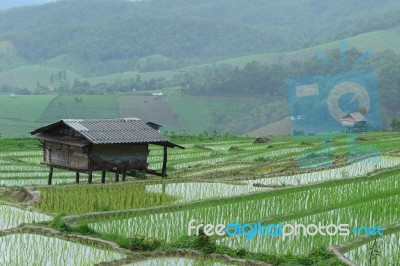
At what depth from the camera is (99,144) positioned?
14.4 metres

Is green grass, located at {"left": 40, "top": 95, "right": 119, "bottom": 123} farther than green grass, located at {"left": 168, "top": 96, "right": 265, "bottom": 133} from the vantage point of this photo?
No

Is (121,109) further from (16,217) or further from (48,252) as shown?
(48,252)

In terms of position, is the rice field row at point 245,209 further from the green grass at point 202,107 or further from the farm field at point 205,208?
the green grass at point 202,107

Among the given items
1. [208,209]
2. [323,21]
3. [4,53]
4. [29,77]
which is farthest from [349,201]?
[323,21]

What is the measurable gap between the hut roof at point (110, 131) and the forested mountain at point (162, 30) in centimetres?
7412

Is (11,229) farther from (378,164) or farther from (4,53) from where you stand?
(4,53)

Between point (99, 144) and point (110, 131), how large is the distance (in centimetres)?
51

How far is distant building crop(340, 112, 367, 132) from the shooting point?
3488 cm

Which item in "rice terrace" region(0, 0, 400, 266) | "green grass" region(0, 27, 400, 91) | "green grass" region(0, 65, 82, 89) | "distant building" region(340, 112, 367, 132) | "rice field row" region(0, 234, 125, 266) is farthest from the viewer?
"green grass" region(0, 65, 82, 89)

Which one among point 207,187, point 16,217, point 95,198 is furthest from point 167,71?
point 16,217

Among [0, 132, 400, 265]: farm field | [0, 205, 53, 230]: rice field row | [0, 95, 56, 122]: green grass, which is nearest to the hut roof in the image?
[0, 132, 400, 265]: farm field

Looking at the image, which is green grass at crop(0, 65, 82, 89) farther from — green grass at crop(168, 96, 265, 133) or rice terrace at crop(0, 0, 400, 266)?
rice terrace at crop(0, 0, 400, 266)

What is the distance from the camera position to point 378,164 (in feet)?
57.7

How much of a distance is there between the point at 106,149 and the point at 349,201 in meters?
5.37
